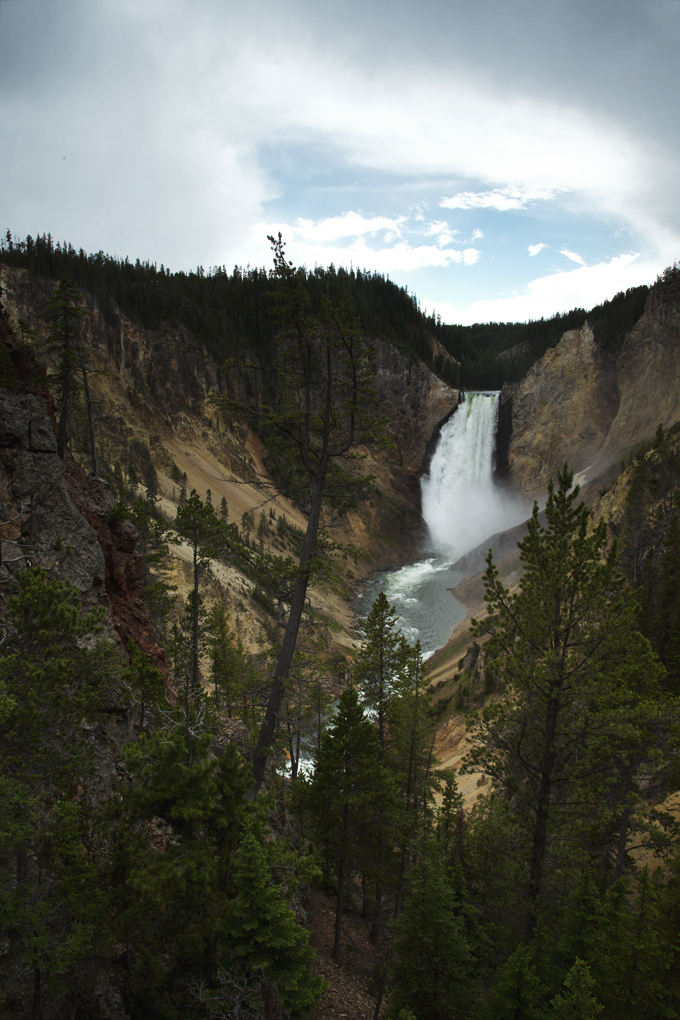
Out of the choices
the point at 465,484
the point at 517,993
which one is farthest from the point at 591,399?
the point at 517,993

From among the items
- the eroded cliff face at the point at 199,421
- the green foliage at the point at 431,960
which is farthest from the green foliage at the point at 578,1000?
the eroded cliff face at the point at 199,421

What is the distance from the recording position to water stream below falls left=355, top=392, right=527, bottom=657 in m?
70.3

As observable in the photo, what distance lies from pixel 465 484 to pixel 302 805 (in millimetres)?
72481

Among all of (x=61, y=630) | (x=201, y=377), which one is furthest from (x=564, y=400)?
(x=61, y=630)

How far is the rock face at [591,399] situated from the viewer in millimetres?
60188

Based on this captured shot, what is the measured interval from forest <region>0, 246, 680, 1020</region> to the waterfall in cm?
6483

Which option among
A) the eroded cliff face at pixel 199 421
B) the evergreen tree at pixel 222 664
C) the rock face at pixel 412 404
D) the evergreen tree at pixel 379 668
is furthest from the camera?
the rock face at pixel 412 404

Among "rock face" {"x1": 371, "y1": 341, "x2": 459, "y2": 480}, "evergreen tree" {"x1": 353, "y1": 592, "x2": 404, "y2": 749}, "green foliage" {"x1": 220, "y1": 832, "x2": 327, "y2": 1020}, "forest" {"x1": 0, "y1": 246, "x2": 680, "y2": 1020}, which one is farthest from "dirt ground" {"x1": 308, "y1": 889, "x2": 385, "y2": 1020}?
"rock face" {"x1": 371, "y1": 341, "x2": 459, "y2": 480}

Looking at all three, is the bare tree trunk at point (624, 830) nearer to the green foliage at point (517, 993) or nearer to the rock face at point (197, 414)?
the green foliage at point (517, 993)

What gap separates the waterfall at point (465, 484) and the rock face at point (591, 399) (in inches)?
111

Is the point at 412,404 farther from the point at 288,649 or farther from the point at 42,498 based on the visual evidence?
the point at 288,649

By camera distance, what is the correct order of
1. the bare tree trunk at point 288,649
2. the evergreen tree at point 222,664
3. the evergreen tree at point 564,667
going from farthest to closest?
the evergreen tree at point 222,664 → the evergreen tree at point 564,667 → the bare tree trunk at point 288,649

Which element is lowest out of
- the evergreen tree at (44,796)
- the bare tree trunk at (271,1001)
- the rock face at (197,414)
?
the bare tree trunk at (271,1001)

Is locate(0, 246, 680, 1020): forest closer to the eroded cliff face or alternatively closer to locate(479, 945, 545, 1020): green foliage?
locate(479, 945, 545, 1020): green foliage
